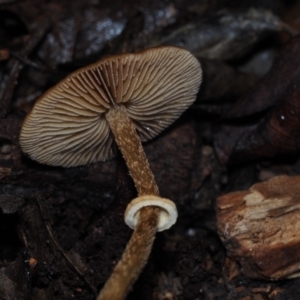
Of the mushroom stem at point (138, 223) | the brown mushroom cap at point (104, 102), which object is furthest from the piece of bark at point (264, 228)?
the brown mushroom cap at point (104, 102)

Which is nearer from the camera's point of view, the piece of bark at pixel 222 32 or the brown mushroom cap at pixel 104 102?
the brown mushroom cap at pixel 104 102

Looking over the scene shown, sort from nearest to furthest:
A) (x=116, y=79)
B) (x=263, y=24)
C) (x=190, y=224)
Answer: (x=116, y=79)
(x=190, y=224)
(x=263, y=24)

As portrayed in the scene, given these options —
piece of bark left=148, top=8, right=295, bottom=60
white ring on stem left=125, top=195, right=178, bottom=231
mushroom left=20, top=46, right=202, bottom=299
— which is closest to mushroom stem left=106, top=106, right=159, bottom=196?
mushroom left=20, top=46, right=202, bottom=299

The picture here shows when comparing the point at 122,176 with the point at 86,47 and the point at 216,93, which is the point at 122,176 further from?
the point at 86,47

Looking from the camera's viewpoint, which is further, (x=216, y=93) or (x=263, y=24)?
(x=263, y=24)

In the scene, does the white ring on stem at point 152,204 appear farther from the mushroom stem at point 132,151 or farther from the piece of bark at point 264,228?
the piece of bark at point 264,228

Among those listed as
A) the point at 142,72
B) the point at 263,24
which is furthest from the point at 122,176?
the point at 263,24

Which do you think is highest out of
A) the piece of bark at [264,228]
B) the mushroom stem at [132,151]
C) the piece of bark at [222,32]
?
the piece of bark at [222,32]
